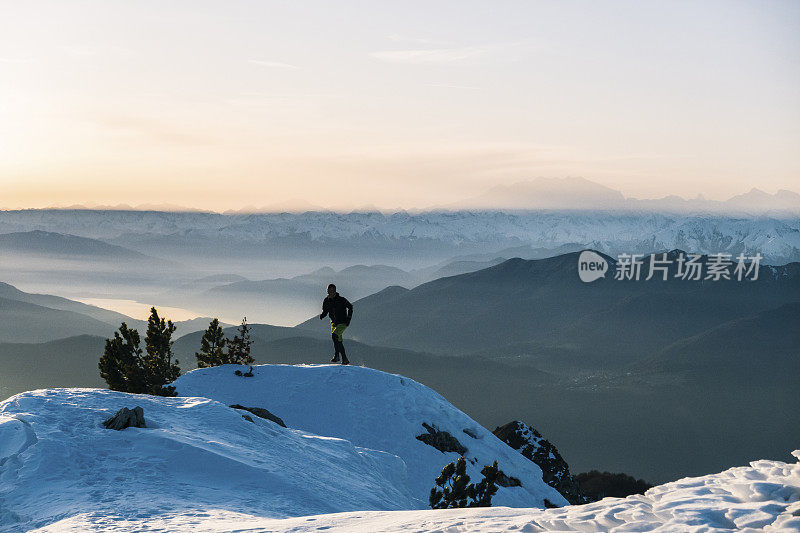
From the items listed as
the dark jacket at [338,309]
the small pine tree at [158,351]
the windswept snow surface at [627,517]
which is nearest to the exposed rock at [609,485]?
the small pine tree at [158,351]

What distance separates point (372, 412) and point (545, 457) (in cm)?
1349

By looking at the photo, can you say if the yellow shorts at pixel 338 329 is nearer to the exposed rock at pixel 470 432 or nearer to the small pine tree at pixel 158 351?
the exposed rock at pixel 470 432

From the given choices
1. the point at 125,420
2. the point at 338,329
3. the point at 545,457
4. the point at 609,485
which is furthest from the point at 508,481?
the point at 609,485

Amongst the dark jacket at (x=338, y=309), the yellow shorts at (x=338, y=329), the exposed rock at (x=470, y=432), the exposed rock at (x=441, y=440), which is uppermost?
the dark jacket at (x=338, y=309)

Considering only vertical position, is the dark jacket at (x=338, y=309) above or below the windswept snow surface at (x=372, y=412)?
above

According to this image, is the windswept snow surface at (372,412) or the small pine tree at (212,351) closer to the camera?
the windswept snow surface at (372,412)

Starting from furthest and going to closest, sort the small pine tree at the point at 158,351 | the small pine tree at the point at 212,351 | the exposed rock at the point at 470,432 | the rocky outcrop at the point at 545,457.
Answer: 1. the small pine tree at the point at 212,351
2. the rocky outcrop at the point at 545,457
3. the small pine tree at the point at 158,351
4. the exposed rock at the point at 470,432

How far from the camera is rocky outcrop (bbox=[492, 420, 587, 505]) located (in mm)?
36125

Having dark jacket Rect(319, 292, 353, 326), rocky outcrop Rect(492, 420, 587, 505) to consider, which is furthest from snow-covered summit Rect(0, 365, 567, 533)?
rocky outcrop Rect(492, 420, 587, 505)

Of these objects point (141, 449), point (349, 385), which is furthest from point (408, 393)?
point (141, 449)

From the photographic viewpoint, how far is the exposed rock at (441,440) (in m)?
30.3

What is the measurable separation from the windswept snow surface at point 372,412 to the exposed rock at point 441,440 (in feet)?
0.92

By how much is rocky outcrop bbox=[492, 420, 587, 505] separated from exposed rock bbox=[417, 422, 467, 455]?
7.36 m

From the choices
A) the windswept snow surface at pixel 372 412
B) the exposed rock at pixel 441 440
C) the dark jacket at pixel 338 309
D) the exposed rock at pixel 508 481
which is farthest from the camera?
the exposed rock at pixel 441 440
